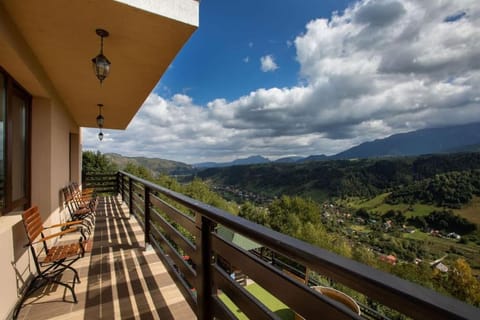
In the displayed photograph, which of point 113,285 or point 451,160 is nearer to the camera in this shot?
point 113,285

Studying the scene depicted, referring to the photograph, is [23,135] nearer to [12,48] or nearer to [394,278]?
[12,48]

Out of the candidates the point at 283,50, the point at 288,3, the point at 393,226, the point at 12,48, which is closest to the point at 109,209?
the point at 12,48

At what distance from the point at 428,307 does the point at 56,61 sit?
155 inches

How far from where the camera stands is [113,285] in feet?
7.83

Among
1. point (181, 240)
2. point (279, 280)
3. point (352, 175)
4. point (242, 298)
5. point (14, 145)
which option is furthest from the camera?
point (352, 175)

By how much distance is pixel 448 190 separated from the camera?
1796 inches

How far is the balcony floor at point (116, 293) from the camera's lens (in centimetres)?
197

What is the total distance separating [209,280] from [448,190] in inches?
2399

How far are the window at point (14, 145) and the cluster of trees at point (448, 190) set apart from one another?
59.7 m

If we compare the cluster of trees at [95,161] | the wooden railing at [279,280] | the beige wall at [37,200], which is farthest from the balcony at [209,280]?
the cluster of trees at [95,161]

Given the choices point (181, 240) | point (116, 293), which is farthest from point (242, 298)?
point (116, 293)

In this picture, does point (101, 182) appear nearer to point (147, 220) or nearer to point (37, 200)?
point (37, 200)

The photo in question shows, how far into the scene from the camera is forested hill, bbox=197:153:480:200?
204 feet

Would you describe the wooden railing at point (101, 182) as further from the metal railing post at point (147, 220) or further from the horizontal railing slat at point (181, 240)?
the horizontal railing slat at point (181, 240)
